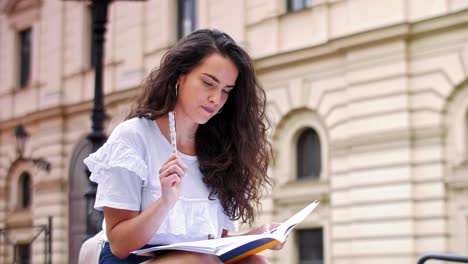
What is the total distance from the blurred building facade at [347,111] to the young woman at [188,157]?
7.36m

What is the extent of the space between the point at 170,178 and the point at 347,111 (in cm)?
1270

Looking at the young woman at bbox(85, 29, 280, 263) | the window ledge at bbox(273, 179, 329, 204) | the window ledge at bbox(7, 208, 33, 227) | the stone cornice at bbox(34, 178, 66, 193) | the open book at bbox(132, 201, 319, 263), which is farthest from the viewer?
the window ledge at bbox(7, 208, 33, 227)

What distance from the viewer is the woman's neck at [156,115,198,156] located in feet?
10.2

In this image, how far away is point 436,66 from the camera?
1395 cm

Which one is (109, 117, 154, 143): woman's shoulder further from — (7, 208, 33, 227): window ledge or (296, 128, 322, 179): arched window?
(7, 208, 33, 227): window ledge

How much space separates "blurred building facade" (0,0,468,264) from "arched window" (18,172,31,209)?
2213mm

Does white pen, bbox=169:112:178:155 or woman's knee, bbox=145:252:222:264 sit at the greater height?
white pen, bbox=169:112:178:155

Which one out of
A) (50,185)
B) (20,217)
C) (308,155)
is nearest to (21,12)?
(50,185)

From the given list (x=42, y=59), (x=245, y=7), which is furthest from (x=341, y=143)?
(x=42, y=59)

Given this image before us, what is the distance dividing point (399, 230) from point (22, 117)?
13.1 m

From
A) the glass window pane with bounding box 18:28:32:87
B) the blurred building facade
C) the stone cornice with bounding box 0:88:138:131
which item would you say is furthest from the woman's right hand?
the glass window pane with bounding box 18:28:32:87

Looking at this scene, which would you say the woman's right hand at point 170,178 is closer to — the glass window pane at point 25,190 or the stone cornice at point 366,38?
the stone cornice at point 366,38

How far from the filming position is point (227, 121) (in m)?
3.44

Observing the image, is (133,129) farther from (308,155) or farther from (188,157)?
(308,155)
